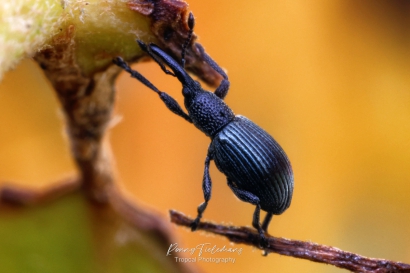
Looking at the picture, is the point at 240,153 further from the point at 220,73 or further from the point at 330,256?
the point at 330,256

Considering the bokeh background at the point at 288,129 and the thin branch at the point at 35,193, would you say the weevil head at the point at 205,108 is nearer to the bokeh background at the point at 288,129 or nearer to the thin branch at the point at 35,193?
the bokeh background at the point at 288,129

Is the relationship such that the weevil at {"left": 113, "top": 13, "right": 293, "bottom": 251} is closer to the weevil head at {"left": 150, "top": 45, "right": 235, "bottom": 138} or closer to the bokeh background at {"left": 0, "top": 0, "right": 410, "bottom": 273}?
the weevil head at {"left": 150, "top": 45, "right": 235, "bottom": 138}

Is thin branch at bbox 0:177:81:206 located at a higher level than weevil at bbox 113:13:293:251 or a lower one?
lower

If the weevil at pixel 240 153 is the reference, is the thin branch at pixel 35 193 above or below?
below

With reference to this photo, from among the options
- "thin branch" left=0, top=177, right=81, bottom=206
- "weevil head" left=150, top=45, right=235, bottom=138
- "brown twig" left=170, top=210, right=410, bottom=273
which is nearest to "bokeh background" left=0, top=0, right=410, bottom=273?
"weevil head" left=150, top=45, right=235, bottom=138

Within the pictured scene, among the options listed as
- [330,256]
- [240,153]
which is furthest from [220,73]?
[330,256]

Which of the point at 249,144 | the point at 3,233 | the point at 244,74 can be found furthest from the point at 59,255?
the point at 244,74

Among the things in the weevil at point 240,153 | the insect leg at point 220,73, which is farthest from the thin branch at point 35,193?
the insect leg at point 220,73
